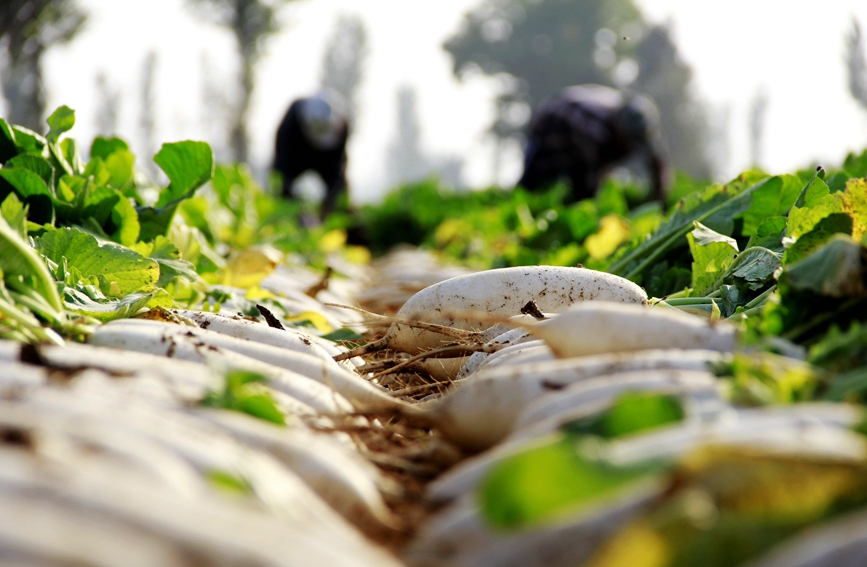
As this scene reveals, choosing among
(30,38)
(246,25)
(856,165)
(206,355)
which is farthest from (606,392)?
(246,25)

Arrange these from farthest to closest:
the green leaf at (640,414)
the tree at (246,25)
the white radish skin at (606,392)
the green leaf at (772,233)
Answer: the tree at (246,25), the green leaf at (772,233), the white radish skin at (606,392), the green leaf at (640,414)

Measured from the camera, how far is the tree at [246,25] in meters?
26.6

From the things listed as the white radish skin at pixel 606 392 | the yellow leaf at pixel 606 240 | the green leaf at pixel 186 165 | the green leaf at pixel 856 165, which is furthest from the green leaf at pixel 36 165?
the green leaf at pixel 856 165

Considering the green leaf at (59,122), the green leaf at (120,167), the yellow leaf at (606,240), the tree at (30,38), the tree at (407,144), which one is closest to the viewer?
A: the green leaf at (59,122)

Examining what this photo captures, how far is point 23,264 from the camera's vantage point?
4.79ft

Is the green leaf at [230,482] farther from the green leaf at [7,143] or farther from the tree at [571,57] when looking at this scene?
the tree at [571,57]

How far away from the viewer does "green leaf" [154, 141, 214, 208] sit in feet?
8.33

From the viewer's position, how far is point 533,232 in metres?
4.56

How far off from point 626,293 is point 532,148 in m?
7.75

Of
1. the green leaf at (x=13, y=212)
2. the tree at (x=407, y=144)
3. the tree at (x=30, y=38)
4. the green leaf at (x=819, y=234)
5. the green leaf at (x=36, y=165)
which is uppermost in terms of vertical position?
the tree at (x=30, y=38)

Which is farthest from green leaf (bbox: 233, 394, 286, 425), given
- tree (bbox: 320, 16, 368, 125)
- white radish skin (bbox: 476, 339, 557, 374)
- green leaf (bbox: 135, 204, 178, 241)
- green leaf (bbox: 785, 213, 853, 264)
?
tree (bbox: 320, 16, 368, 125)

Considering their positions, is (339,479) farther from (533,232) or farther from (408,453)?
(533,232)

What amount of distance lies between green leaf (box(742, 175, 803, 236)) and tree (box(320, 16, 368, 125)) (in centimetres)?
6644

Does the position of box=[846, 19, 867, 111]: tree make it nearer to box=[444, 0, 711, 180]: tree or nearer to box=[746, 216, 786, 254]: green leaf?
box=[444, 0, 711, 180]: tree
